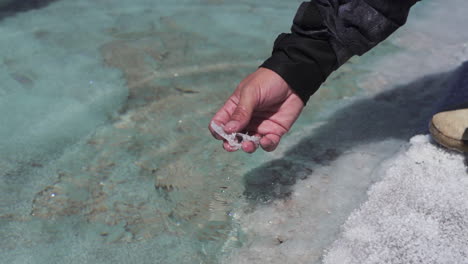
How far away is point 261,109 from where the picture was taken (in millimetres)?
1750

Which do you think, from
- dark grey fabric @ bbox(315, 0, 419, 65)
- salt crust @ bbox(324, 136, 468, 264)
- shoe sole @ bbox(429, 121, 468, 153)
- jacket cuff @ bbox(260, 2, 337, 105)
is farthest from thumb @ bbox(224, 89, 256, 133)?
shoe sole @ bbox(429, 121, 468, 153)

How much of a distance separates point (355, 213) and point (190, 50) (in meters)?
1.57

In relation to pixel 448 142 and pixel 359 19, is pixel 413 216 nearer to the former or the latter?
pixel 448 142

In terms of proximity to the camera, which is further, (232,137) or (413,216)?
(413,216)

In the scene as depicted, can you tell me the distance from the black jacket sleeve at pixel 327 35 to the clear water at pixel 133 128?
51 centimetres

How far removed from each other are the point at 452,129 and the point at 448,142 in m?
0.06

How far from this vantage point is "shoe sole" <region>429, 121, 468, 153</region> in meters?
1.91

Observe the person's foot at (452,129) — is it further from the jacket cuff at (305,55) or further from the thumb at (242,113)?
the thumb at (242,113)

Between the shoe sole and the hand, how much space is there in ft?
2.02

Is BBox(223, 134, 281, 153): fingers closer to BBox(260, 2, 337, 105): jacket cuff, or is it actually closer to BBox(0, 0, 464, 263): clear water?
BBox(260, 2, 337, 105): jacket cuff

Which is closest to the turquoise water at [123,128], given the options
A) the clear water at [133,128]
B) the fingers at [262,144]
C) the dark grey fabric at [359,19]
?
the clear water at [133,128]

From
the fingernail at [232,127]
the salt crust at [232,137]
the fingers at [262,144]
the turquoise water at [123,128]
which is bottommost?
the turquoise water at [123,128]

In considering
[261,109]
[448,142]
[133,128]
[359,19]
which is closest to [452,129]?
[448,142]

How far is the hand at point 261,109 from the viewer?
160 centimetres
